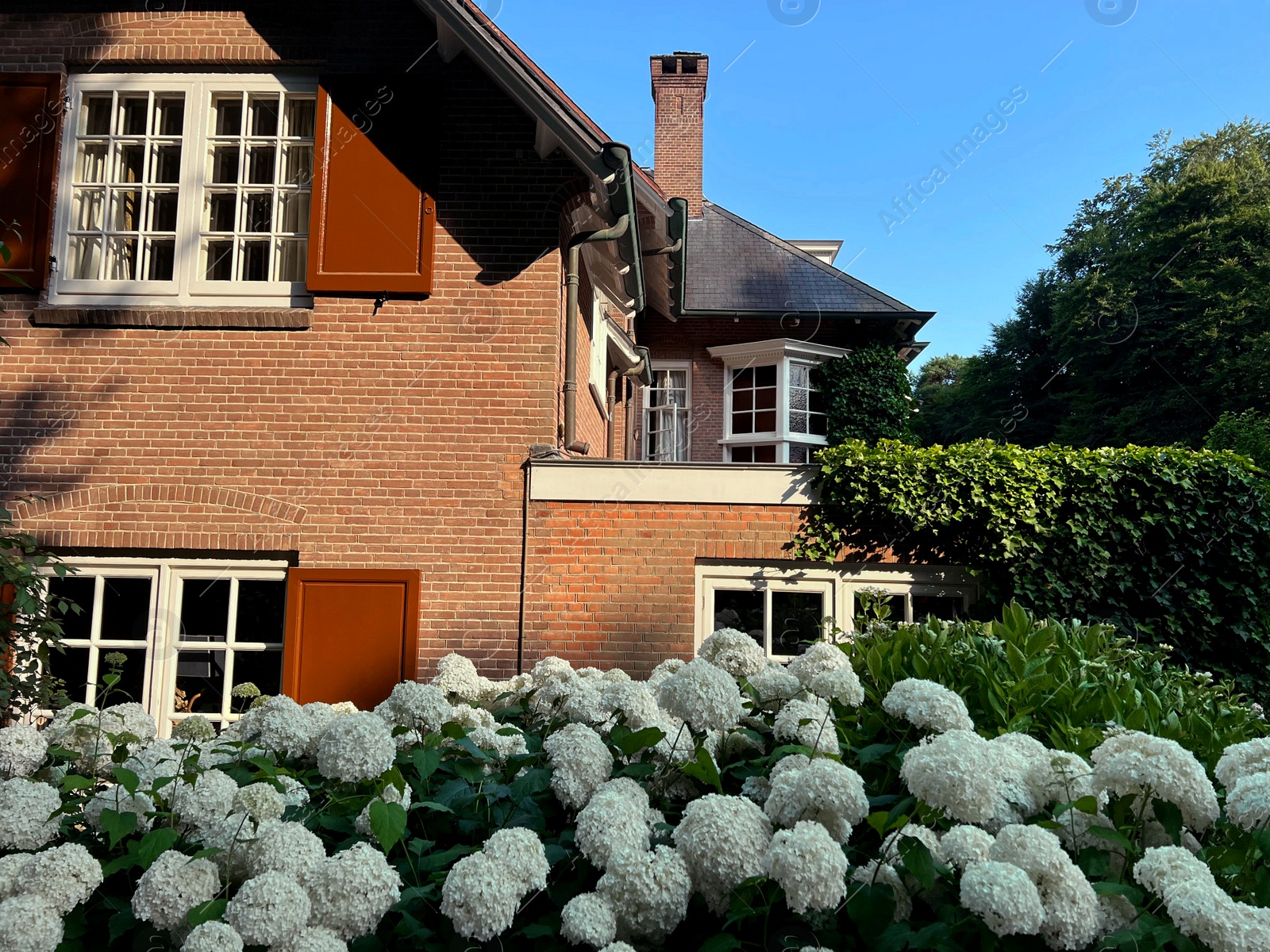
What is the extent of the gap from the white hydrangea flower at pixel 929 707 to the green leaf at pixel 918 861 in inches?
16.4

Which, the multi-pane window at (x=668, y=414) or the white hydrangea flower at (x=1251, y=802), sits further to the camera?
the multi-pane window at (x=668, y=414)

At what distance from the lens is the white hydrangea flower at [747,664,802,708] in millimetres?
2549

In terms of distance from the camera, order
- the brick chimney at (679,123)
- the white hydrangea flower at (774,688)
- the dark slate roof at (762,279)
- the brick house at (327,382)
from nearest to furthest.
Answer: the white hydrangea flower at (774,688), the brick house at (327,382), the dark slate roof at (762,279), the brick chimney at (679,123)

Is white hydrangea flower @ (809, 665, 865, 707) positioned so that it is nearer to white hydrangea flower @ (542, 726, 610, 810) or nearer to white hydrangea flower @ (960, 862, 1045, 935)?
white hydrangea flower @ (542, 726, 610, 810)

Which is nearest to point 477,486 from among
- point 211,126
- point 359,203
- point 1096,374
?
point 359,203

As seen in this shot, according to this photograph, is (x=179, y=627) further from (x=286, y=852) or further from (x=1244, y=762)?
(x=1244, y=762)

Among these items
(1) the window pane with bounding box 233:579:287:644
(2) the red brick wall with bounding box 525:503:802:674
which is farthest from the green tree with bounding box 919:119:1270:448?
(1) the window pane with bounding box 233:579:287:644

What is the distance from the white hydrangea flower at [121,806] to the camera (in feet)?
7.12

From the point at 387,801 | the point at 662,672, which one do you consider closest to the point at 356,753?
the point at 387,801

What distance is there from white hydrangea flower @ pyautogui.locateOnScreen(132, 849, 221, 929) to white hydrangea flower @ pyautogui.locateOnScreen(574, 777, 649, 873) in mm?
778

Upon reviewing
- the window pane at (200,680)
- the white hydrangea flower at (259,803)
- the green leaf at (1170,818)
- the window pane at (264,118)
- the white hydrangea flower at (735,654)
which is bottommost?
the window pane at (200,680)

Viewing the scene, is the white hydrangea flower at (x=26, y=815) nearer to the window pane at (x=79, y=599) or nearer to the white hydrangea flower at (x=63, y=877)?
the white hydrangea flower at (x=63, y=877)

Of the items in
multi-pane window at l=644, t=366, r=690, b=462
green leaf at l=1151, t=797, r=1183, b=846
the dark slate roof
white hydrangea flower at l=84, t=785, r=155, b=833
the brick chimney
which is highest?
the brick chimney

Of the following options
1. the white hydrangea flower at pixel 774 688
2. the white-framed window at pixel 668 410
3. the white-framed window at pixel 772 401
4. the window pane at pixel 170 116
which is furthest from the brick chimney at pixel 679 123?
the white hydrangea flower at pixel 774 688
